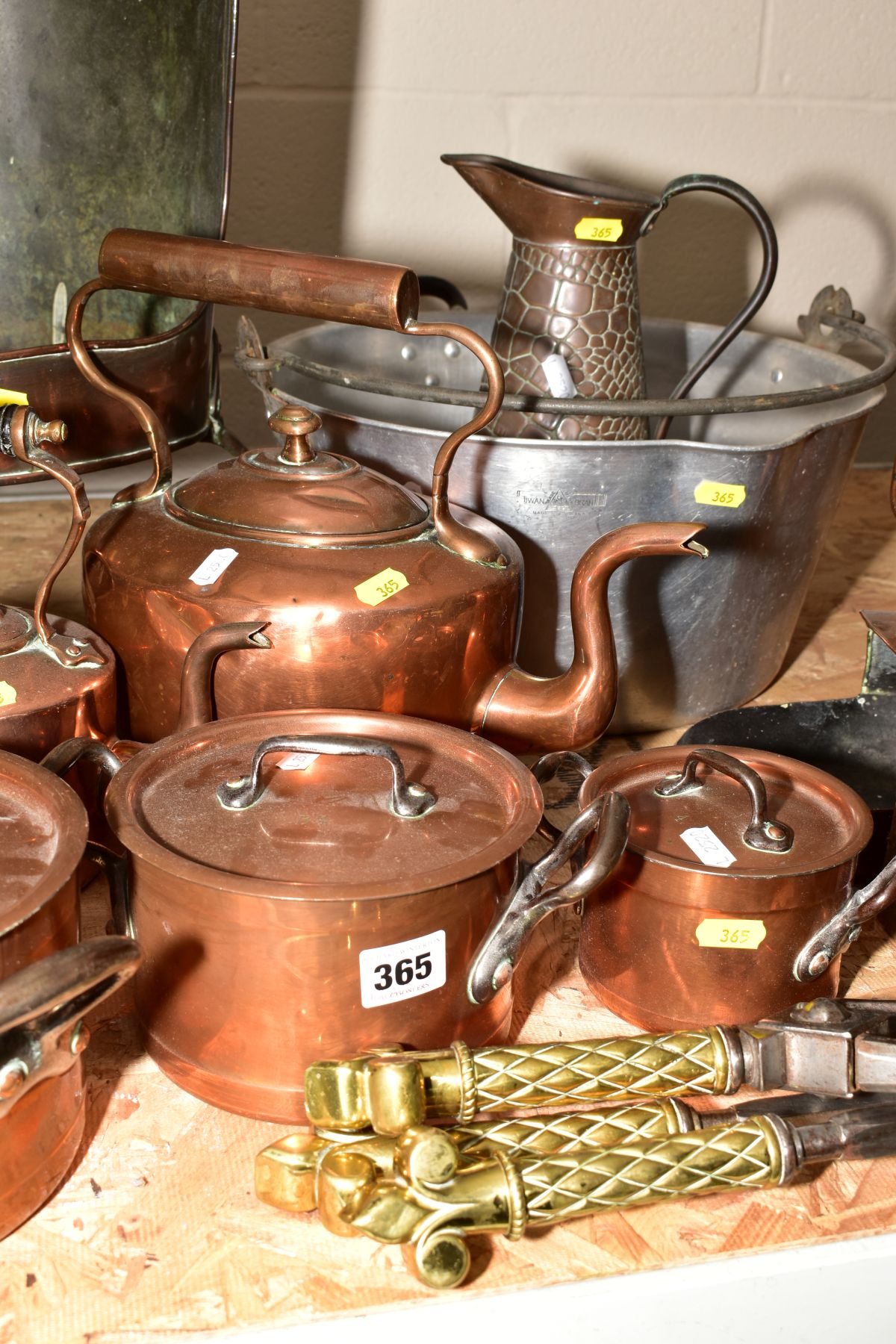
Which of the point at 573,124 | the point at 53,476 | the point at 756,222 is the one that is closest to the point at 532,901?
the point at 53,476

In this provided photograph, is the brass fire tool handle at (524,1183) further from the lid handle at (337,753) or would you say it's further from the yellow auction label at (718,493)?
the yellow auction label at (718,493)

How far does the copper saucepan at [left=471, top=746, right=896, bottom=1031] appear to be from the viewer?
0.75 metres

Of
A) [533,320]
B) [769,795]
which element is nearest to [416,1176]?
[769,795]

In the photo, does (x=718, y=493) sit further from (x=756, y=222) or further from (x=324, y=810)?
(x=324, y=810)

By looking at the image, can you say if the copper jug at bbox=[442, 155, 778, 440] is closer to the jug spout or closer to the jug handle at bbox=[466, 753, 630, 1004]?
the jug spout

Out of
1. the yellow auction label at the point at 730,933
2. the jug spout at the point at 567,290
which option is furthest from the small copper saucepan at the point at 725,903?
the jug spout at the point at 567,290

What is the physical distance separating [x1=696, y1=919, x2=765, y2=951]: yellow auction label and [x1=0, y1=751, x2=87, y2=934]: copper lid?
0.35 m

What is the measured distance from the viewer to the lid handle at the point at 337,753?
27.7 inches

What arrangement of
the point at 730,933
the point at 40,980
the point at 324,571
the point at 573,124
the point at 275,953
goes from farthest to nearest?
the point at 573,124, the point at 324,571, the point at 730,933, the point at 275,953, the point at 40,980

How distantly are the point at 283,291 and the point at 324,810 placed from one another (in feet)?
1.29

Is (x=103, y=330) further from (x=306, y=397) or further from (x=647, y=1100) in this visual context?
(x=647, y=1100)

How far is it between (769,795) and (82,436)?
0.63m

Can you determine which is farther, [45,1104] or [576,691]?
[576,691]

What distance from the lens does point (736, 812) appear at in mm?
814
